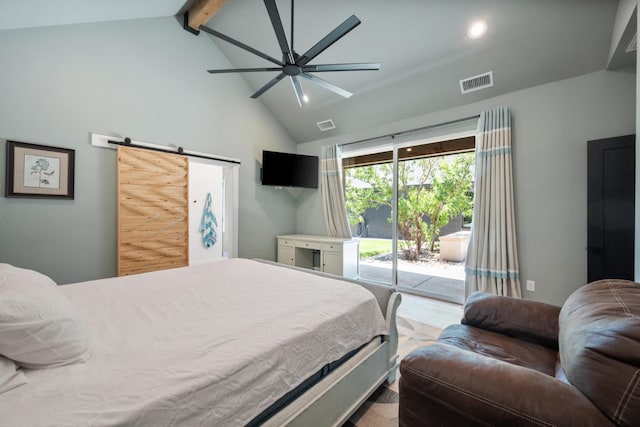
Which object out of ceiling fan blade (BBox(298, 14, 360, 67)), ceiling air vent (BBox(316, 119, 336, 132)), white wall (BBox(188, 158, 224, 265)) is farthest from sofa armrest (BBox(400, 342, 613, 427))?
white wall (BBox(188, 158, 224, 265))

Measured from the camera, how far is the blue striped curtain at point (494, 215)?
9.37ft

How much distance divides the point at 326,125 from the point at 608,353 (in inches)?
163

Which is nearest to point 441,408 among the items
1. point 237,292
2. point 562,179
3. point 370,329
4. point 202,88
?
point 370,329

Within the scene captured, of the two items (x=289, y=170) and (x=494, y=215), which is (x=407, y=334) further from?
(x=289, y=170)

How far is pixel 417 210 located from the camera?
397 cm

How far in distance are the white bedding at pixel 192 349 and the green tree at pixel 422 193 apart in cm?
256

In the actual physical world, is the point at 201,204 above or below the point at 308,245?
above

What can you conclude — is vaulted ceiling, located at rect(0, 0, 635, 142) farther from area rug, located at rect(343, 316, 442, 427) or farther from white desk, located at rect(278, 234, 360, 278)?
area rug, located at rect(343, 316, 442, 427)

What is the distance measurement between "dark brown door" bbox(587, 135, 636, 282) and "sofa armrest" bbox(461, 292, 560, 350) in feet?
5.11

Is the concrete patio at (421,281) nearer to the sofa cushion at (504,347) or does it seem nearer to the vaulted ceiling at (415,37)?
the sofa cushion at (504,347)

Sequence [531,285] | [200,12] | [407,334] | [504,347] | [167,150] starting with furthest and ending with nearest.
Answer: [167,150], [200,12], [531,285], [407,334], [504,347]

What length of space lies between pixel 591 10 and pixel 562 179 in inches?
58.4

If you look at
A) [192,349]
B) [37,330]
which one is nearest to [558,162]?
[192,349]

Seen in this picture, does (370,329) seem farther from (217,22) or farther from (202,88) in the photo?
(217,22)
